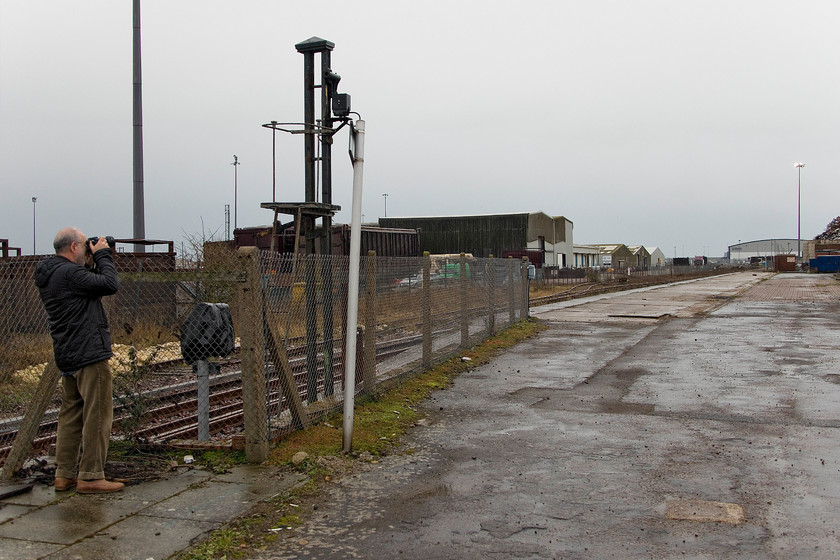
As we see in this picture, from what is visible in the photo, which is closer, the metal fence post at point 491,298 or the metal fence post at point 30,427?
the metal fence post at point 30,427

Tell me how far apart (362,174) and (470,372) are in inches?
217

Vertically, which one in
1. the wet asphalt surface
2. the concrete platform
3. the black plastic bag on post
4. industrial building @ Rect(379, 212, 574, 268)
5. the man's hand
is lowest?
the wet asphalt surface

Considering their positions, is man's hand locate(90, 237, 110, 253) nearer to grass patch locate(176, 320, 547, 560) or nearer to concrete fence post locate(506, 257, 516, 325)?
grass patch locate(176, 320, 547, 560)

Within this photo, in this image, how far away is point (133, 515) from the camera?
494 centimetres

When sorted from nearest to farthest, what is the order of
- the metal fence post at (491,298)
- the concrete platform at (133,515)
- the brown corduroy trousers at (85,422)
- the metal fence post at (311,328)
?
1. the concrete platform at (133,515)
2. the brown corduroy trousers at (85,422)
3. the metal fence post at (311,328)
4. the metal fence post at (491,298)

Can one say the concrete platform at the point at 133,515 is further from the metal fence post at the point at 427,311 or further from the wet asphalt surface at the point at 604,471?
the metal fence post at the point at 427,311

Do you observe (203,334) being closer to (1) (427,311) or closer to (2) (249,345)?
(2) (249,345)

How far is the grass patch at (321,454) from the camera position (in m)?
4.55

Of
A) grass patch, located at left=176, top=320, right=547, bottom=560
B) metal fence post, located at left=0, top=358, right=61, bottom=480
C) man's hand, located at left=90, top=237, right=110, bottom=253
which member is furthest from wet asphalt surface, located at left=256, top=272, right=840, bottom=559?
man's hand, located at left=90, top=237, right=110, bottom=253

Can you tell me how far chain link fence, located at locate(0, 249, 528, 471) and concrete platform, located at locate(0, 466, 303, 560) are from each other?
0.56 meters

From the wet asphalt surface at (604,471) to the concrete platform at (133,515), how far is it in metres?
0.55

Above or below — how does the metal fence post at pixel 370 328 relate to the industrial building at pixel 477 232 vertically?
below

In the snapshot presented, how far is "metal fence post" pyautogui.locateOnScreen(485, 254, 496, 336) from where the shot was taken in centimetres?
1497

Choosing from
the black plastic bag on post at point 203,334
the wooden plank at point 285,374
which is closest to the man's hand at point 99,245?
the black plastic bag on post at point 203,334
